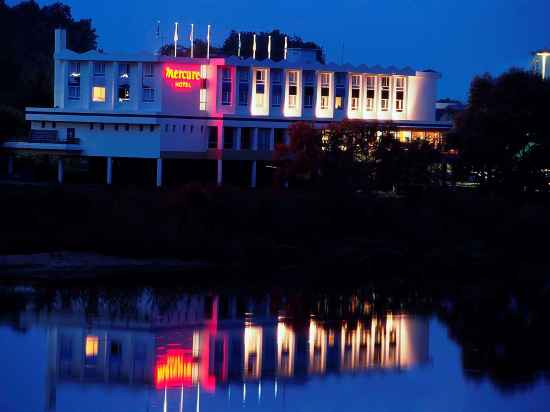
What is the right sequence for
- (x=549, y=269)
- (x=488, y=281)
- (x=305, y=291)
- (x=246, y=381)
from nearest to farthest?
(x=246, y=381) < (x=305, y=291) < (x=488, y=281) < (x=549, y=269)

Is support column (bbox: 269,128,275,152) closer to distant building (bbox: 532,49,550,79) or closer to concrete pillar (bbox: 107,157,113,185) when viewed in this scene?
concrete pillar (bbox: 107,157,113,185)

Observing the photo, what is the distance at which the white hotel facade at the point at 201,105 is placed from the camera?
81250 millimetres

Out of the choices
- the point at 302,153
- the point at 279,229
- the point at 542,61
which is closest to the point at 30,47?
the point at 542,61

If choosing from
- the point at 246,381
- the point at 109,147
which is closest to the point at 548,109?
the point at 109,147

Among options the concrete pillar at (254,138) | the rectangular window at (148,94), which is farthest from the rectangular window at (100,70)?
the concrete pillar at (254,138)

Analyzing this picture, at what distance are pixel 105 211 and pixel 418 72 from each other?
3933 centimetres

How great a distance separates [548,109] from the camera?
75.5 m

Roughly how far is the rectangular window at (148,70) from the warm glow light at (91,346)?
46.6 meters

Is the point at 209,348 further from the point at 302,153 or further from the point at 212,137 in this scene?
the point at 212,137

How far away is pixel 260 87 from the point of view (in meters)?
86.9

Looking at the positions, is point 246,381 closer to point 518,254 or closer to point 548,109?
point 518,254

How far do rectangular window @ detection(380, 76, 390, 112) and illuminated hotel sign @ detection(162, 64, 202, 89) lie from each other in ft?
49.6

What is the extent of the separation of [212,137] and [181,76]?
5.12 metres

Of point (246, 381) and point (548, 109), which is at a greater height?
point (548, 109)
